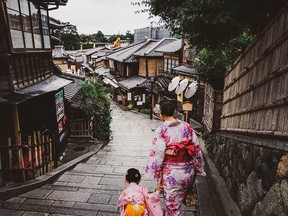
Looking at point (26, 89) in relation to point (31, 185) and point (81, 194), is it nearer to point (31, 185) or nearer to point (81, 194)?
point (31, 185)

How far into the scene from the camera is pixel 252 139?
4625 millimetres

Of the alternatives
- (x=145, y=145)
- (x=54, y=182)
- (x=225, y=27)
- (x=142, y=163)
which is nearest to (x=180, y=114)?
(x=145, y=145)

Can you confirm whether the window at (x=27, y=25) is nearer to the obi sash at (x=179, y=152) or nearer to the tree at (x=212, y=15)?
the tree at (x=212, y=15)

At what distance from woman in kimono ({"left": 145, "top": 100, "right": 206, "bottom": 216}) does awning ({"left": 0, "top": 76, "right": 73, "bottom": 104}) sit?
16.0ft

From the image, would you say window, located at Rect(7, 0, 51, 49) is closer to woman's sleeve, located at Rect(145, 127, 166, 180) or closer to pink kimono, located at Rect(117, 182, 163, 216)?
woman's sleeve, located at Rect(145, 127, 166, 180)

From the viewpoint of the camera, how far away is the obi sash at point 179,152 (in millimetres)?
3947

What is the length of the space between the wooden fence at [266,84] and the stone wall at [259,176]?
0.83 feet

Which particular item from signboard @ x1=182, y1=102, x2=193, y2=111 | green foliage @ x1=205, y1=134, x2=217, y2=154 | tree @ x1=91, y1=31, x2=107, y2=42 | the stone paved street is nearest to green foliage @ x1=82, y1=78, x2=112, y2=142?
the stone paved street

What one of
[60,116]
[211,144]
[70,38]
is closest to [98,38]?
[70,38]

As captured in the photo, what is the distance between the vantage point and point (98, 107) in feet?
50.2

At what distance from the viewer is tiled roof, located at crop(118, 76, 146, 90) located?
111 feet

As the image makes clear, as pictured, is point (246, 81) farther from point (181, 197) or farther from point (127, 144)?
point (127, 144)

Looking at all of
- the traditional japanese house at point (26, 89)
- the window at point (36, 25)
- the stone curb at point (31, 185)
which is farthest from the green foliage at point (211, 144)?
the window at point (36, 25)

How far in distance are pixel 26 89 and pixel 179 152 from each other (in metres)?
6.57
